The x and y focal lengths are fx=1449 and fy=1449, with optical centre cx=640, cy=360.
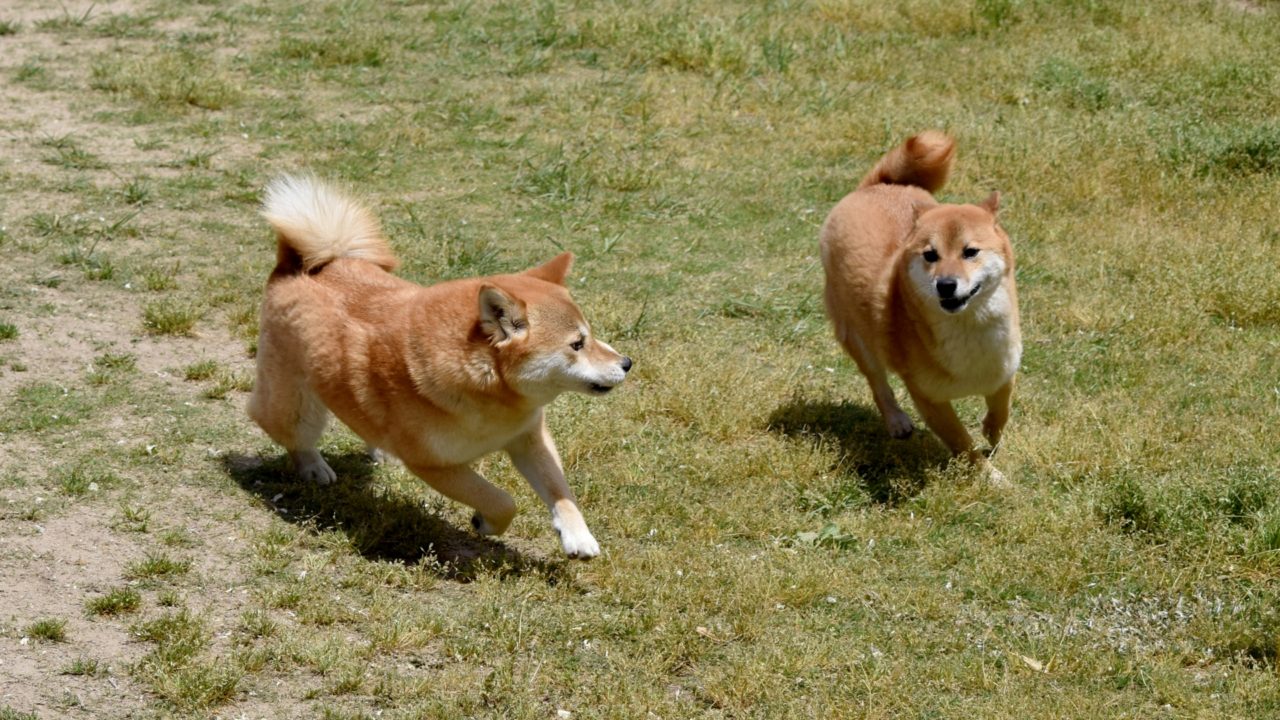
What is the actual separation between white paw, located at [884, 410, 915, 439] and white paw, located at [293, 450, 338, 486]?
2.66m

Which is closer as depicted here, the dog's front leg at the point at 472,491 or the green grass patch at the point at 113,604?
the green grass patch at the point at 113,604

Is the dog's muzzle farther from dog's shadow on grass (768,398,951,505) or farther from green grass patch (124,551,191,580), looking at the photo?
green grass patch (124,551,191,580)

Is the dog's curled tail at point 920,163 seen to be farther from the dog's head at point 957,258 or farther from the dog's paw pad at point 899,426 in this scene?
the dog's paw pad at point 899,426

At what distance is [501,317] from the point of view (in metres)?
5.31

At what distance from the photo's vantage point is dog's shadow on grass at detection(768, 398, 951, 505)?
6.40 meters

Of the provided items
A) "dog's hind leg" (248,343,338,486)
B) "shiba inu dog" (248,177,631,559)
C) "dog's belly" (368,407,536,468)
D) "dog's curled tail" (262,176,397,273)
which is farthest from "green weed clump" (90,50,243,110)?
"dog's belly" (368,407,536,468)

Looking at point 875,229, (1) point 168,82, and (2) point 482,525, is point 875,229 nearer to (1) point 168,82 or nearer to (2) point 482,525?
(2) point 482,525

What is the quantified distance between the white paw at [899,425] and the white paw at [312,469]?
8.71 ft

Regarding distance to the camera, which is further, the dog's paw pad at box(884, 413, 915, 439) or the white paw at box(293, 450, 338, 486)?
the dog's paw pad at box(884, 413, 915, 439)

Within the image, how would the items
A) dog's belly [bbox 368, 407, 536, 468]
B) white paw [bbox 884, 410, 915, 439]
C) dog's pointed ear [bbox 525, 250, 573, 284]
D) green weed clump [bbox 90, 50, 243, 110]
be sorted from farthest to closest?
1. green weed clump [bbox 90, 50, 243, 110]
2. white paw [bbox 884, 410, 915, 439]
3. dog's pointed ear [bbox 525, 250, 573, 284]
4. dog's belly [bbox 368, 407, 536, 468]

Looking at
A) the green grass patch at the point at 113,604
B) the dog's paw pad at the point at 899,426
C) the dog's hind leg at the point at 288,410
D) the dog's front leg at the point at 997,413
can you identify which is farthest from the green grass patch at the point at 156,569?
the dog's front leg at the point at 997,413

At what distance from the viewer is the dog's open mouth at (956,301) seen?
6.04 meters

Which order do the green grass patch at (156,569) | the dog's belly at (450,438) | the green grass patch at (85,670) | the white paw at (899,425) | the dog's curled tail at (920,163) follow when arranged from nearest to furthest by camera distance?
the green grass patch at (85,670) → the green grass patch at (156,569) → the dog's belly at (450,438) → the white paw at (899,425) → the dog's curled tail at (920,163)

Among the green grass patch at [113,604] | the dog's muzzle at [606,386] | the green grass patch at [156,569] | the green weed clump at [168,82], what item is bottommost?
the green grass patch at [156,569]
